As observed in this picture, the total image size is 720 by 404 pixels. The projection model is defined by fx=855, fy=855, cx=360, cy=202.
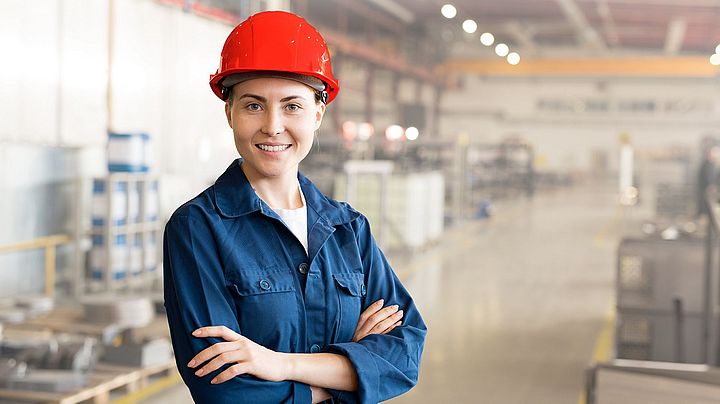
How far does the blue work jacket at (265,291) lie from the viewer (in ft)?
5.39

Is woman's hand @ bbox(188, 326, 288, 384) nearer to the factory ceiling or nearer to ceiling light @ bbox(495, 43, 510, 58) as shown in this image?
the factory ceiling

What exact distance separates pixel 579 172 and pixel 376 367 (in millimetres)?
34865

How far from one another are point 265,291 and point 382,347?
293 millimetres

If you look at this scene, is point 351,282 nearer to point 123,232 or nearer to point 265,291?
point 265,291

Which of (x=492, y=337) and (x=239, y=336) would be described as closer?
(x=239, y=336)

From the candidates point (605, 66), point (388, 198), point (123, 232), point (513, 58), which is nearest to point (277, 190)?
point (123, 232)

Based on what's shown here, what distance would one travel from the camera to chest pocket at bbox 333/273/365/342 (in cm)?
177

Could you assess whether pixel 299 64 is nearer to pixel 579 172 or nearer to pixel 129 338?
pixel 129 338

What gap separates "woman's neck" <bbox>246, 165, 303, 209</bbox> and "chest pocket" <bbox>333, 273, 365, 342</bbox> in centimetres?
19

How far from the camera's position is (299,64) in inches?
66.4

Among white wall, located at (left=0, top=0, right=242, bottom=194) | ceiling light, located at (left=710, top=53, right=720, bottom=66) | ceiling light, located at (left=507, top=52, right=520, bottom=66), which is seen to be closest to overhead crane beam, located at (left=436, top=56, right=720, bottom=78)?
ceiling light, located at (left=710, top=53, right=720, bottom=66)

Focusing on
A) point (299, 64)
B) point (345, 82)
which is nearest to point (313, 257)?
point (299, 64)

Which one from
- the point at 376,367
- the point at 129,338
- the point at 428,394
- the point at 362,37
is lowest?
the point at 428,394

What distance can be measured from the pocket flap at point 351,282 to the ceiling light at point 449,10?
20.9m
